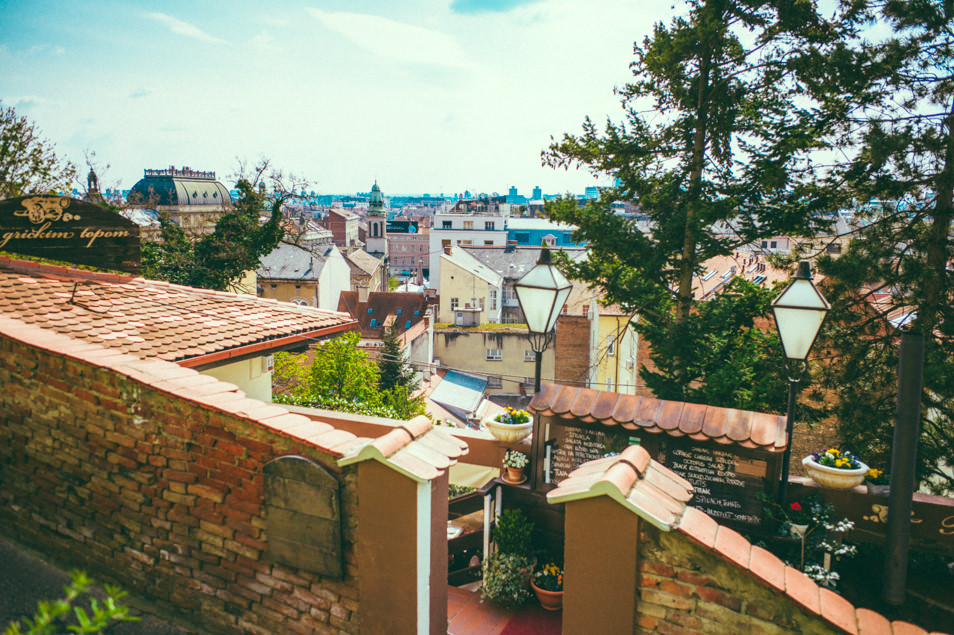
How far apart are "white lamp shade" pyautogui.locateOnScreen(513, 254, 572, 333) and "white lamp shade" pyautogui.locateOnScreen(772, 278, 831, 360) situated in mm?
1909

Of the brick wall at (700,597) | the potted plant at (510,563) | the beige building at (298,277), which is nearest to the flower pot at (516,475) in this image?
the potted plant at (510,563)

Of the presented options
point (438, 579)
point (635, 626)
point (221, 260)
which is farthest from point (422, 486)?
point (221, 260)

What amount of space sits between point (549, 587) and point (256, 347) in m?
4.09

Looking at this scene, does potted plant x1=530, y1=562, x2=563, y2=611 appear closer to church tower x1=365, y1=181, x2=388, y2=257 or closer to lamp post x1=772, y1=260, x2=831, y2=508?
lamp post x1=772, y1=260, x2=831, y2=508

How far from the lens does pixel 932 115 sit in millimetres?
8133

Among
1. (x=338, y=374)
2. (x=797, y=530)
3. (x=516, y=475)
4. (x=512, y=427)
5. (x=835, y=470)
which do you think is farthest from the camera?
(x=338, y=374)

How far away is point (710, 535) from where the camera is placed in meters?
2.80

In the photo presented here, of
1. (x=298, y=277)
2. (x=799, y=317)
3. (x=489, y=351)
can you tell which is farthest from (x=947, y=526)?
(x=298, y=277)

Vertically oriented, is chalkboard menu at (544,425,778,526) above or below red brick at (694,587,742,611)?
below

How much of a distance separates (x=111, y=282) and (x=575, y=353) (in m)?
26.1

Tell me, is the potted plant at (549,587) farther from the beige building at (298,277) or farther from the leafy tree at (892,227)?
the beige building at (298,277)

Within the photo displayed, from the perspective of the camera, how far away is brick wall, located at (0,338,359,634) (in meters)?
3.59

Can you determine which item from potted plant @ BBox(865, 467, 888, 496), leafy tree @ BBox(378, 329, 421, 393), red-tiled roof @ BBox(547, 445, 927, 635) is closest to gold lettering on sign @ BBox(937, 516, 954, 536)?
potted plant @ BBox(865, 467, 888, 496)

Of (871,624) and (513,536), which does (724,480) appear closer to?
(513,536)
